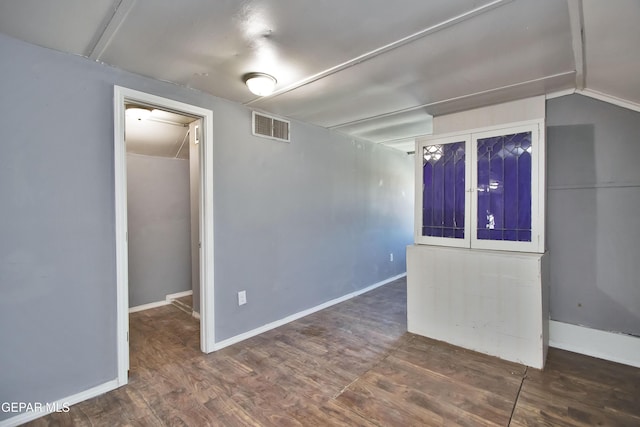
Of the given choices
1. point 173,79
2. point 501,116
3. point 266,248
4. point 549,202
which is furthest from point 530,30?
point 266,248

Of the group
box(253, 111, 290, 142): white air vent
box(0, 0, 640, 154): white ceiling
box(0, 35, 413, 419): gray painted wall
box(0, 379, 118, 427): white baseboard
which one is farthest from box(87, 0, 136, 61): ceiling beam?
box(0, 379, 118, 427): white baseboard

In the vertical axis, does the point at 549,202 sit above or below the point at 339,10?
below

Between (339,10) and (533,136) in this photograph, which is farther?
(533,136)

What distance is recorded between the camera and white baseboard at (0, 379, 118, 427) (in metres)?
1.74

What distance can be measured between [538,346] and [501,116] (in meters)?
2.04

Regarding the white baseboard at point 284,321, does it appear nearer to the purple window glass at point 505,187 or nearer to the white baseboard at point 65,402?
the white baseboard at point 65,402

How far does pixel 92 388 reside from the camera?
2031 millimetres

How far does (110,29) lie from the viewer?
1664 mm

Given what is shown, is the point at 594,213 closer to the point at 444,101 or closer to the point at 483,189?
the point at 483,189

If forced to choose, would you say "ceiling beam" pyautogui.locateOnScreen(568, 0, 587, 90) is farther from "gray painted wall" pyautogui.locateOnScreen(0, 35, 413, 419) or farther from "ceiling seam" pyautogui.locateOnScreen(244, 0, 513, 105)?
"gray painted wall" pyautogui.locateOnScreen(0, 35, 413, 419)

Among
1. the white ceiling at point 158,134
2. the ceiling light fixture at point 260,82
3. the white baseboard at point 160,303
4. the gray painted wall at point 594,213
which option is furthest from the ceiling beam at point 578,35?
the white baseboard at point 160,303

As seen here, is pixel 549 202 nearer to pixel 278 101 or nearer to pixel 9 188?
pixel 278 101

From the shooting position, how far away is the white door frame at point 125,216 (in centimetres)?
213

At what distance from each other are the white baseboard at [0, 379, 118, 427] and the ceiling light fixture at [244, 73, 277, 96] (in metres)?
2.38
